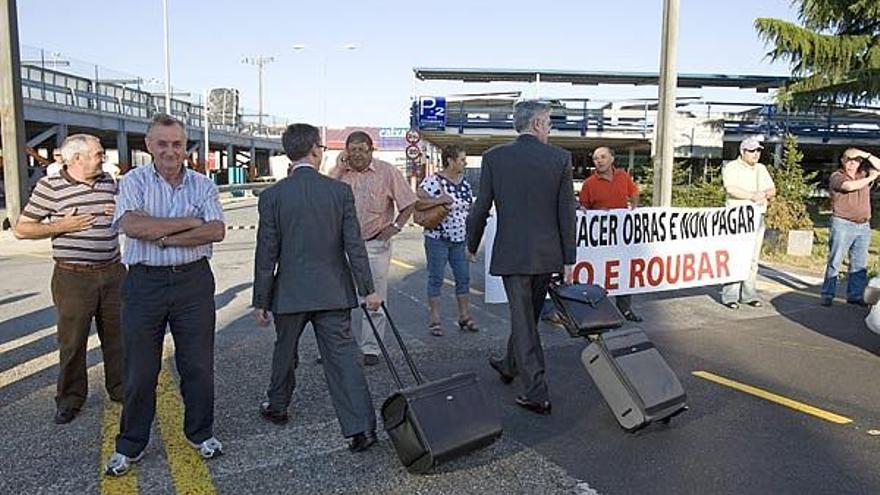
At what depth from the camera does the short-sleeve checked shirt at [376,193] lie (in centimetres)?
583

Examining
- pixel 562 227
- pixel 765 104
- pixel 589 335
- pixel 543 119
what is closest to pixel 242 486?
pixel 589 335

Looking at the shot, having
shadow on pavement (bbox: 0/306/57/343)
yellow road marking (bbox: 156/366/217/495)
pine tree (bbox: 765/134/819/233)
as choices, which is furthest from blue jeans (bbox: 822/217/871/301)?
shadow on pavement (bbox: 0/306/57/343)

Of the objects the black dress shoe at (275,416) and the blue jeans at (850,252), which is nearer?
the black dress shoe at (275,416)

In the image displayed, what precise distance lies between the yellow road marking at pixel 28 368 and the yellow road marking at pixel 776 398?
182 inches

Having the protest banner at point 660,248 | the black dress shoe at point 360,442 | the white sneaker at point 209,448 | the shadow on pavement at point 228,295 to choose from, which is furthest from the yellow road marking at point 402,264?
the white sneaker at point 209,448

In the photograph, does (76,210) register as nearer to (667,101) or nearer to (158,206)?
(158,206)

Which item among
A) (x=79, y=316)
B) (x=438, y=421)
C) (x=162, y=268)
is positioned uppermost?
(x=162, y=268)

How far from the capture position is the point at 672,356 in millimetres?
6242

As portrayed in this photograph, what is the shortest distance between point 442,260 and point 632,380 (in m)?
2.89

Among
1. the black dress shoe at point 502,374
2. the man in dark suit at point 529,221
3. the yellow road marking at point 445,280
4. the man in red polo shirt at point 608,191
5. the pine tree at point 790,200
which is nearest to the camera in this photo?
the man in dark suit at point 529,221

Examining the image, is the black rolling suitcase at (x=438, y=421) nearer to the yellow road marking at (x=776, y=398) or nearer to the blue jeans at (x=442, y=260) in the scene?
the yellow road marking at (x=776, y=398)

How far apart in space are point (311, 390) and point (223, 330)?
226 cm

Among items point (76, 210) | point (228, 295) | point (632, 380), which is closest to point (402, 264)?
point (228, 295)

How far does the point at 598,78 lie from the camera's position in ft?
123
